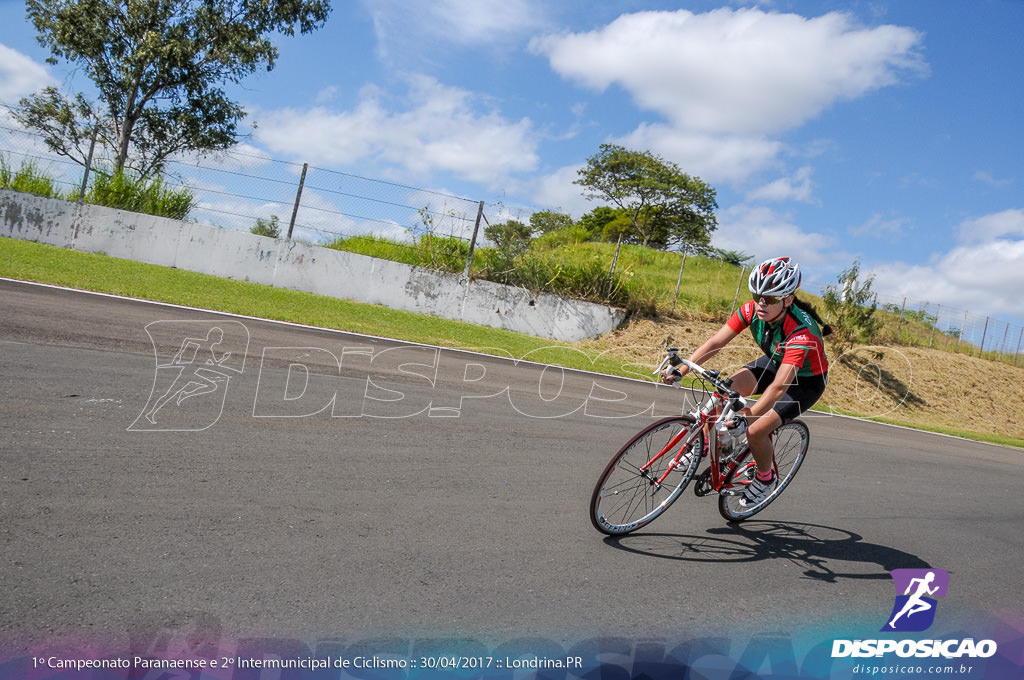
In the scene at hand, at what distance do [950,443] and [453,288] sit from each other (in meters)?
12.1

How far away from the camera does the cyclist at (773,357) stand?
175 inches

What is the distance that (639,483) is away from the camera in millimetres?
4508

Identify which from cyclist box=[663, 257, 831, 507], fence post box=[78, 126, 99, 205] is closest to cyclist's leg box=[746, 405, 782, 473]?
cyclist box=[663, 257, 831, 507]

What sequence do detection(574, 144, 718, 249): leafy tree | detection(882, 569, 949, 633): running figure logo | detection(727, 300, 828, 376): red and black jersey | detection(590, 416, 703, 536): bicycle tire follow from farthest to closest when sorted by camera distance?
detection(574, 144, 718, 249): leafy tree
detection(727, 300, 828, 376): red and black jersey
detection(590, 416, 703, 536): bicycle tire
detection(882, 569, 949, 633): running figure logo

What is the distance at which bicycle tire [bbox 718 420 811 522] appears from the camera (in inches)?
195

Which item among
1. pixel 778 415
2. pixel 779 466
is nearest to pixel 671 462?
pixel 778 415

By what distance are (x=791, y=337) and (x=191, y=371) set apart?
575 centimetres

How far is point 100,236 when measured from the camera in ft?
54.5

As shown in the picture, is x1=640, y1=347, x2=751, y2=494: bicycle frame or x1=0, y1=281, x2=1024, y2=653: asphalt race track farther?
x1=640, y1=347, x2=751, y2=494: bicycle frame

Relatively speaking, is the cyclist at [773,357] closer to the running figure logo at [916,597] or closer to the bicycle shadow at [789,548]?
the bicycle shadow at [789,548]

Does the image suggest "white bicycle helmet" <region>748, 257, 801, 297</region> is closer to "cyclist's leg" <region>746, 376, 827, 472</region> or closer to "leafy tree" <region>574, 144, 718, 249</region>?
"cyclist's leg" <region>746, 376, 827, 472</region>

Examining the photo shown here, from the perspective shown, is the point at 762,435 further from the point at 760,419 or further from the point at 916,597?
the point at 916,597

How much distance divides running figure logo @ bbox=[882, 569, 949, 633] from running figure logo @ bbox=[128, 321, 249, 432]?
199 inches

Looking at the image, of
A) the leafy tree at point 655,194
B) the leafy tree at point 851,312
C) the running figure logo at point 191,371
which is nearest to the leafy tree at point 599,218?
the leafy tree at point 655,194
